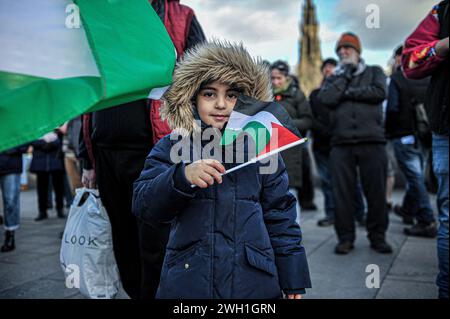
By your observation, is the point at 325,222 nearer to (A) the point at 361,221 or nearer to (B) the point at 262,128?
(A) the point at 361,221

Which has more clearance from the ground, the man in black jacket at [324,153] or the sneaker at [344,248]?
the man in black jacket at [324,153]

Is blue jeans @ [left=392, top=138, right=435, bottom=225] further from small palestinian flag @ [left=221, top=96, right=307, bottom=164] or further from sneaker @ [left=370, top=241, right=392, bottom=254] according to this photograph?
small palestinian flag @ [left=221, top=96, right=307, bottom=164]

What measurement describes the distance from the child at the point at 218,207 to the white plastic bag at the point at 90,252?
942 millimetres

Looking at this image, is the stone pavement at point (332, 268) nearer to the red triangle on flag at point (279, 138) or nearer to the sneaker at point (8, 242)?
the sneaker at point (8, 242)

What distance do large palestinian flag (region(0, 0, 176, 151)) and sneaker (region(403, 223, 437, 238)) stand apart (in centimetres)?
449

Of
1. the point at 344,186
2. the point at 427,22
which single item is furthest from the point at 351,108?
the point at 427,22

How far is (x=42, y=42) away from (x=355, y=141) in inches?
144

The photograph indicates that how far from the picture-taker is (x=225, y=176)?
182 cm

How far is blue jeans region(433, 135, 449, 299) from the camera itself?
2756 mm

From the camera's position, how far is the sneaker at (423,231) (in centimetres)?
524

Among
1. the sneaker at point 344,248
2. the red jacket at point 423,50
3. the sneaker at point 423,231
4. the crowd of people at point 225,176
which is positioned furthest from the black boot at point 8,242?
the sneaker at point 423,231

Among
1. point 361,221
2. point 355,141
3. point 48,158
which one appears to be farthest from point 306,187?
point 48,158

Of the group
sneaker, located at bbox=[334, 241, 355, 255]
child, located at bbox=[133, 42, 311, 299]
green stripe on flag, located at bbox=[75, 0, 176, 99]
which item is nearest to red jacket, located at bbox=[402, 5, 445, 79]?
child, located at bbox=[133, 42, 311, 299]


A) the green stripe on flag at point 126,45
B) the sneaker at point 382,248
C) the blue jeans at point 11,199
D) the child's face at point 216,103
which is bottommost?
the sneaker at point 382,248
